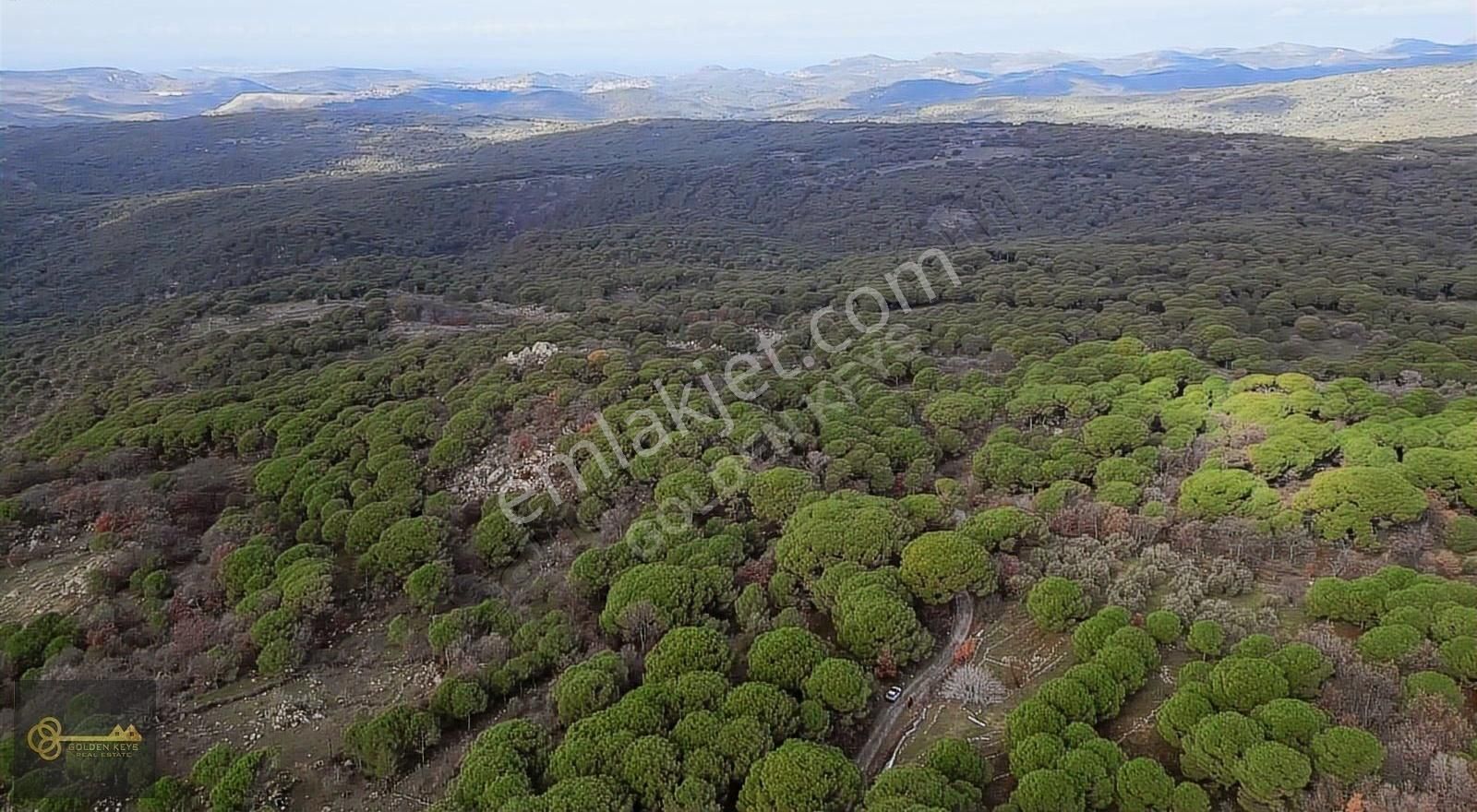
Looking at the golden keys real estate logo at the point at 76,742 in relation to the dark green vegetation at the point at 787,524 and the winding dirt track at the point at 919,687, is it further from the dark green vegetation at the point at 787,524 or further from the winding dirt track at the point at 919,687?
the winding dirt track at the point at 919,687

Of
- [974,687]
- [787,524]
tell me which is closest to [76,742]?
[787,524]

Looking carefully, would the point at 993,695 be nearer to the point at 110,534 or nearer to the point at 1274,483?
the point at 1274,483

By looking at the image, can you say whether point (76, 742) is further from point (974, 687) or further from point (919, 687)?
point (974, 687)

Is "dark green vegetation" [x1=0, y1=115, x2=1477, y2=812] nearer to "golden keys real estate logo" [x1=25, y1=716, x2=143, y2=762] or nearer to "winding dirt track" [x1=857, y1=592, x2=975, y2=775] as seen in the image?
"winding dirt track" [x1=857, y1=592, x2=975, y2=775]

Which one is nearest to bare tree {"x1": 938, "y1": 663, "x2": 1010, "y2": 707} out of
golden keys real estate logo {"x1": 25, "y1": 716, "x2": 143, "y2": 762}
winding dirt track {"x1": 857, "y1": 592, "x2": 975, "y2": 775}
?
winding dirt track {"x1": 857, "y1": 592, "x2": 975, "y2": 775}

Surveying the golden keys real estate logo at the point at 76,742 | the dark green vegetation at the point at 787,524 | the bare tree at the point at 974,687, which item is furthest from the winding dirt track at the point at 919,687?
the golden keys real estate logo at the point at 76,742
